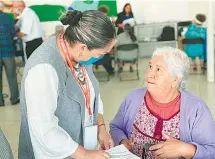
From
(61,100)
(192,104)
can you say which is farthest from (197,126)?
(61,100)

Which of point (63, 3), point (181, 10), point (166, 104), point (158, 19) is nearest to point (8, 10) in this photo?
point (63, 3)

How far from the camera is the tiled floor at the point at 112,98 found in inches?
176

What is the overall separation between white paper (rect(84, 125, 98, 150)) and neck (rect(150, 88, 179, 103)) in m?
0.45

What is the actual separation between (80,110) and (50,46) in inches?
12.2

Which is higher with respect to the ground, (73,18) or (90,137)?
(73,18)

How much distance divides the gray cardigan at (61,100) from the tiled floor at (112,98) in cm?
228

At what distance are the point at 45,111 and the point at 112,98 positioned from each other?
171 inches

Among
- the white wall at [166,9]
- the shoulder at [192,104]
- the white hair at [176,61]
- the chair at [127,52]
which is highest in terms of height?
the white wall at [166,9]

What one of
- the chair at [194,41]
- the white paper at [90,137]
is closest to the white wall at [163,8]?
the chair at [194,41]

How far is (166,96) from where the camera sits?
6.57 feet

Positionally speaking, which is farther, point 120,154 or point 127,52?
point 127,52

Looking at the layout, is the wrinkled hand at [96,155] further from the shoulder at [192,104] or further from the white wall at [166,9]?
the white wall at [166,9]

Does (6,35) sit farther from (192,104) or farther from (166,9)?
(166,9)

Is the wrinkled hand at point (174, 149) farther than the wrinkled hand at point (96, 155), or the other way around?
the wrinkled hand at point (174, 149)
